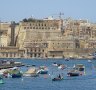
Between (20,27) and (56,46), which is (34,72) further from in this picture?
(20,27)

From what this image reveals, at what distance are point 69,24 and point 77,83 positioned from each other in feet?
324

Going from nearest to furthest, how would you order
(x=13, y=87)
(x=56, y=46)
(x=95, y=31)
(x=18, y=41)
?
(x=13, y=87) < (x=56, y=46) < (x=18, y=41) < (x=95, y=31)

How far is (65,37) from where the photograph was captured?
408 ft

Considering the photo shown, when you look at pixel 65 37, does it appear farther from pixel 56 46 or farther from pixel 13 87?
pixel 13 87

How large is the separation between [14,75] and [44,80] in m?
3.17

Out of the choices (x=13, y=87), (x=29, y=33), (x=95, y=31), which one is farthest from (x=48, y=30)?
(x=13, y=87)

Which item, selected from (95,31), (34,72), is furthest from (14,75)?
(95,31)

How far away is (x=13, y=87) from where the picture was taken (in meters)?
42.8

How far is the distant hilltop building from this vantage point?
397 feet

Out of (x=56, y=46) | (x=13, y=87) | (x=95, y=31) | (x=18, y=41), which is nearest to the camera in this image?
(x=13, y=87)

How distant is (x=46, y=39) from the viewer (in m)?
125

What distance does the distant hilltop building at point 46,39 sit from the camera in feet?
397

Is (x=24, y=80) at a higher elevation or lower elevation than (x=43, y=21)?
lower

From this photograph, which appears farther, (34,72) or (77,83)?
(34,72)
